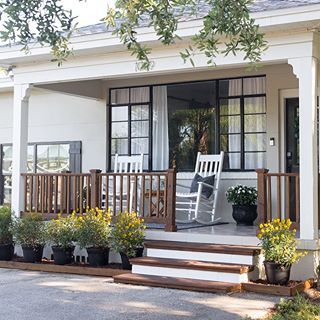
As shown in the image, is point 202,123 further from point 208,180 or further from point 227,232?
point 227,232

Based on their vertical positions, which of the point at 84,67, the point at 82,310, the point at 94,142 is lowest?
the point at 82,310

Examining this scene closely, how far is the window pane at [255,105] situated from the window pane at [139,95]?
184 cm

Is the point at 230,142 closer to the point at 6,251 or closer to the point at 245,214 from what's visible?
the point at 245,214

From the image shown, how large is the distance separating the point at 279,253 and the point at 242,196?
2315mm

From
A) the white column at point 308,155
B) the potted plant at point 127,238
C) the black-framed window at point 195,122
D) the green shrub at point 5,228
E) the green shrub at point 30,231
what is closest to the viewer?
the white column at point 308,155

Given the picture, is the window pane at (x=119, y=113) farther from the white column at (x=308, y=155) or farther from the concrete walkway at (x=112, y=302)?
the white column at (x=308, y=155)

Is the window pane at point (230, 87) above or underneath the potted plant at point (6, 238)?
above

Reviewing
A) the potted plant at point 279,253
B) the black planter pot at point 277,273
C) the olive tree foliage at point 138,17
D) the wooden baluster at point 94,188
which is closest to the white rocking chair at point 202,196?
the wooden baluster at point 94,188

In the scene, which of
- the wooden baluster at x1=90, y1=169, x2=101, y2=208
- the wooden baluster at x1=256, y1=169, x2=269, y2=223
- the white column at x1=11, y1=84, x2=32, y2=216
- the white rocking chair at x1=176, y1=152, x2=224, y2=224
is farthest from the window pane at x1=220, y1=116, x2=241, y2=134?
the white column at x1=11, y1=84, x2=32, y2=216

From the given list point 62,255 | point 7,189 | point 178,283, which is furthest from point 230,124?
point 7,189

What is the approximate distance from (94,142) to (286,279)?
5.17 meters

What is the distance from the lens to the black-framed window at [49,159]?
10.8 meters

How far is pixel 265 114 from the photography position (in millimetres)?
8922

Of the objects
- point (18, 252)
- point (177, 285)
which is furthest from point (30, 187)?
point (177, 285)
